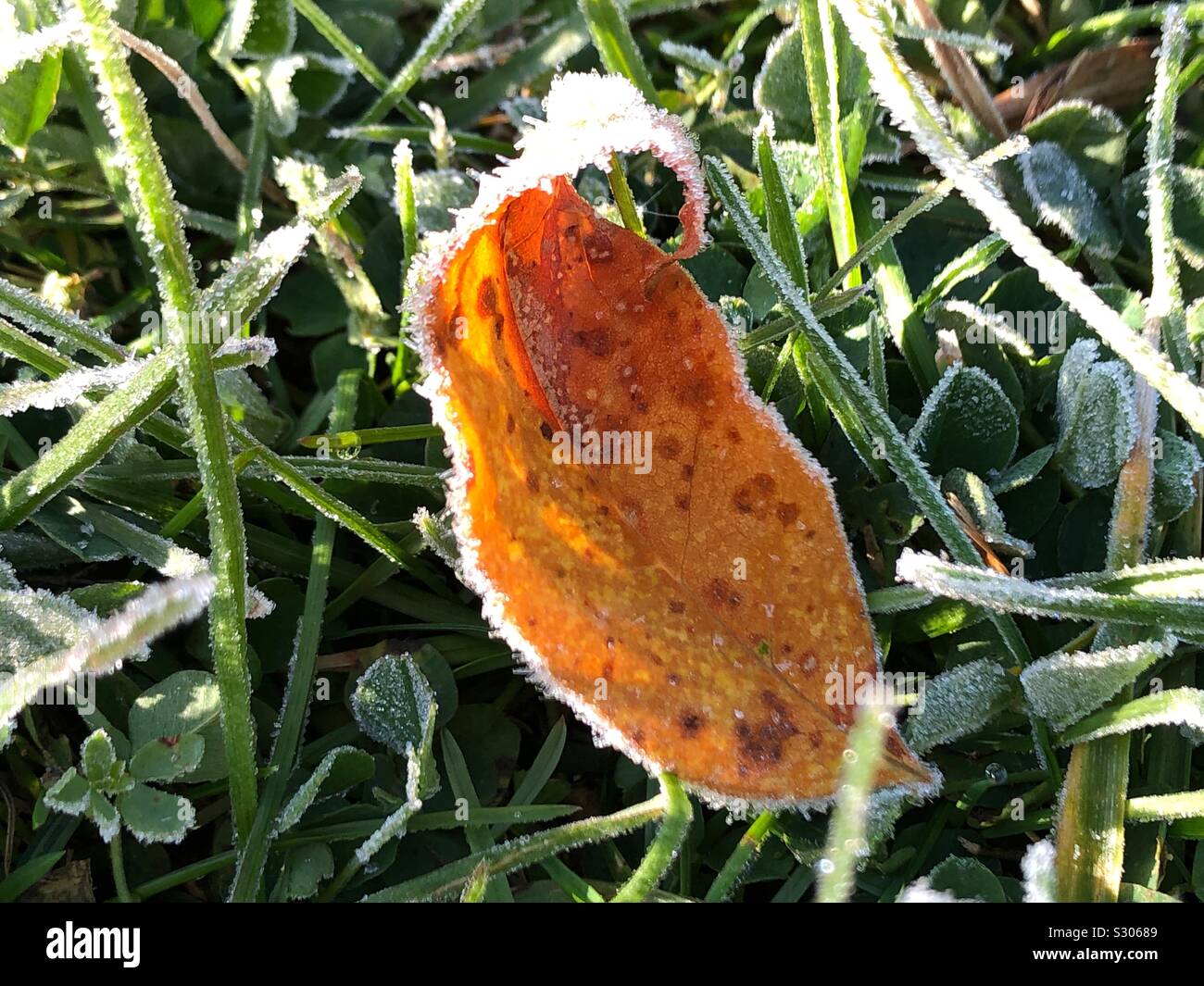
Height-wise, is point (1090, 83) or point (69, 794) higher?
point (1090, 83)

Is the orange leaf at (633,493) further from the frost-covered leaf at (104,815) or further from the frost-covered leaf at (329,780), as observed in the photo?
the frost-covered leaf at (104,815)

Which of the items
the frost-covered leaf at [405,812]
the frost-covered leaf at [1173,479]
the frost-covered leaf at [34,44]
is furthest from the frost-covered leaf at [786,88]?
the frost-covered leaf at [405,812]

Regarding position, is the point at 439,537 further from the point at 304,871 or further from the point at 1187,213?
the point at 1187,213

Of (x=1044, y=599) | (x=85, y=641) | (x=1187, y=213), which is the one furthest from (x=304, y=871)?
(x=1187, y=213)

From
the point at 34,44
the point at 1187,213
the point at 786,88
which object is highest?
the point at 786,88

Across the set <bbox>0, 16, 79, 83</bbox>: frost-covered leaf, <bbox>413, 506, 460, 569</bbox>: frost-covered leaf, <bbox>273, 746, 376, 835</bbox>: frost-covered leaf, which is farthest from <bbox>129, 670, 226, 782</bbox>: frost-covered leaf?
<bbox>0, 16, 79, 83</bbox>: frost-covered leaf
